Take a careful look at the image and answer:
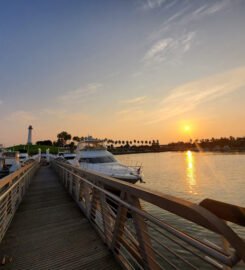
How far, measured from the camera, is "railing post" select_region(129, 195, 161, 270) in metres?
2.57

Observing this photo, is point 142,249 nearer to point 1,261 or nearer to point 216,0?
point 1,261

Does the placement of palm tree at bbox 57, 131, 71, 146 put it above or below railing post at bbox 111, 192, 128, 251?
above

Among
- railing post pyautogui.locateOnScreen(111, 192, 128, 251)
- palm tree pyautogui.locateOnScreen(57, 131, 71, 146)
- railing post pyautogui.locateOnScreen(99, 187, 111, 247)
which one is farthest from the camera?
palm tree pyautogui.locateOnScreen(57, 131, 71, 146)

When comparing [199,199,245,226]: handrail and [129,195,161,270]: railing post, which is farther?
[129,195,161,270]: railing post

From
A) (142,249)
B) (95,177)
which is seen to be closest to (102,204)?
(95,177)

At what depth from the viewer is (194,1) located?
26.1ft

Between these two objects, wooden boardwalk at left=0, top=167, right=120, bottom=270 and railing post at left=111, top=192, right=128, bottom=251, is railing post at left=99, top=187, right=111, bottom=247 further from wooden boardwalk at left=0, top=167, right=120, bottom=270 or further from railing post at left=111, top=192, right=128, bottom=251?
railing post at left=111, top=192, right=128, bottom=251

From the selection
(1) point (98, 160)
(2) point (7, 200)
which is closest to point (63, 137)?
(1) point (98, 160)

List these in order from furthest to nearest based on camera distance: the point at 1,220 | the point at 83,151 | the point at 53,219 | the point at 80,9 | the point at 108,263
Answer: the point at 83,151 → the point at 80,9 → the point at 53,219 → the point at 1,220 → the point at 108,263

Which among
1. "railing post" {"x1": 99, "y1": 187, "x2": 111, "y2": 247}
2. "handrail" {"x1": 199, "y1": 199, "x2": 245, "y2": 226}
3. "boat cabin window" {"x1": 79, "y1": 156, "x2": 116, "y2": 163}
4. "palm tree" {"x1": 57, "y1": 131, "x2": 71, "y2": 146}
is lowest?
"railing post" {"x1": 99, "y1": 187, "x2": 111, "y2": 247}

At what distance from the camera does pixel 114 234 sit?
3.52 metres

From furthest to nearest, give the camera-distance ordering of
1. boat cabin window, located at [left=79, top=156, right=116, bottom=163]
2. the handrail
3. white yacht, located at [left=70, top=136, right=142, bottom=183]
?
boat cabin window, located at [left=79, top=156, right=116, bottom=163] < white yacht, located at [left=70, top=136, right=142, bottom=183] < the handrail

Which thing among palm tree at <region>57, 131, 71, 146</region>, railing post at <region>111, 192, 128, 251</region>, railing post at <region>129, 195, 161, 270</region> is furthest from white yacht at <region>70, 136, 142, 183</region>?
palm tree at <region>57, 131, 71, 146</region>

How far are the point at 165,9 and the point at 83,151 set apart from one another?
15.7 metres
